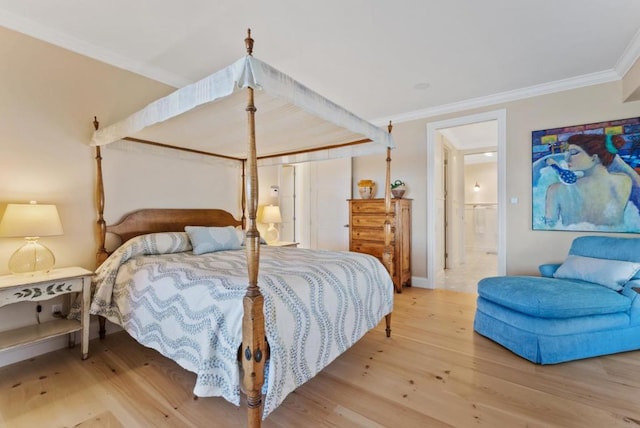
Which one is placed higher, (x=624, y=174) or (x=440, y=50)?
(x=440, y=50)

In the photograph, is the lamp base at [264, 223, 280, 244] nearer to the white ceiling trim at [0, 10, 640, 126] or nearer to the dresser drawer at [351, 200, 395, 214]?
the dresser drawer at [351, 200, 395, 214]

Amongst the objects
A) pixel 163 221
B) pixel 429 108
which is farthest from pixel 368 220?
pixel 163 221

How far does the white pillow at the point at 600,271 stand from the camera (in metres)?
2.45

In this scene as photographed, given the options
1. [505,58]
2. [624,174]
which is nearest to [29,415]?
[505,58]

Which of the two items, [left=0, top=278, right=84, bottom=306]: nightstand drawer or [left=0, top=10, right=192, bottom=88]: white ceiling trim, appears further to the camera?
[left=0, top=10, right=192, bottom=88]: white ceiling trim

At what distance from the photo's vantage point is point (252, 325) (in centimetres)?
140

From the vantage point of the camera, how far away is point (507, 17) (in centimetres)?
224

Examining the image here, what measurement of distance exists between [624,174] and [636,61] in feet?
3.56

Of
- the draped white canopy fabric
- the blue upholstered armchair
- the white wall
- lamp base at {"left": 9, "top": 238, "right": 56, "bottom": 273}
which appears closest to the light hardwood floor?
the blue upholstered armchair

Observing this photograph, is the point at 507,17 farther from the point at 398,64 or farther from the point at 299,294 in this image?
the point at 299,294

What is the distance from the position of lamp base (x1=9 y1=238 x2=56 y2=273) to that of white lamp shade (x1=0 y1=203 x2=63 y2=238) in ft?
0.74

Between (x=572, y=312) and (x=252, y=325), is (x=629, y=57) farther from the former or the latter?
(x=252, y=325)

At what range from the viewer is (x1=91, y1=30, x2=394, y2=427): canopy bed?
4.78 feet

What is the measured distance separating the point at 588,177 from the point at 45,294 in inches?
201
